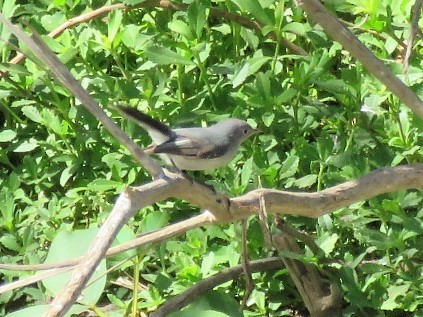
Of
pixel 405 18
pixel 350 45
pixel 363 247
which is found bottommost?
pixel 363 247

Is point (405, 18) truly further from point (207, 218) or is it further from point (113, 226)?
point (113, 226)

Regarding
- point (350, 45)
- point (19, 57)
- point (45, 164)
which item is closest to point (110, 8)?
point (19, 57)

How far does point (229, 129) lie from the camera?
3209 mm

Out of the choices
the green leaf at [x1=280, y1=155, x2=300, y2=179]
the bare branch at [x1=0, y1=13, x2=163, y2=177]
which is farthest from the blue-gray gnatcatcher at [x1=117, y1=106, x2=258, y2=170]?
the bare branch at [x1=0, y1=13, x2=163, y2=177]

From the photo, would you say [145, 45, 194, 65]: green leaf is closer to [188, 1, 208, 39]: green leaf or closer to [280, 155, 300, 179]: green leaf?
[188, 1, 208, 39]: green leaf

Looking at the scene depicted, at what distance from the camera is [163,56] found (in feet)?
10.6

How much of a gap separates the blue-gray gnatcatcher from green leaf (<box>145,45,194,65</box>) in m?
0.27

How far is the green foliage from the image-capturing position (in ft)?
9.96

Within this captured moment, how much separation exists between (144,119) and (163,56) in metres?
0.37

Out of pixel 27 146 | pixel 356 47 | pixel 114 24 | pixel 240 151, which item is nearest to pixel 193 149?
pixel 240 151

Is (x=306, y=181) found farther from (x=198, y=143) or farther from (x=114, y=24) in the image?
(x=114, y=24)

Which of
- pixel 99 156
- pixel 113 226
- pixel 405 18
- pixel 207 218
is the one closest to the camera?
pixel 113 226

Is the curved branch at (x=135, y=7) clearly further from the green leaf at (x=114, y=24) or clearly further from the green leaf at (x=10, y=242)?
the green leaf at (x=10, y=242)

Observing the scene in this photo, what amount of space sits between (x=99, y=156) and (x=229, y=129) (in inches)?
28.7
